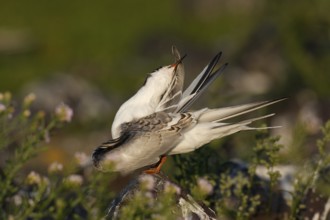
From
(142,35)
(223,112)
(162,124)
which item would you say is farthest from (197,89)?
(142,35)

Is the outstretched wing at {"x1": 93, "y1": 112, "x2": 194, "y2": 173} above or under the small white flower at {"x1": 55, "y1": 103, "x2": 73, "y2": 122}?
under

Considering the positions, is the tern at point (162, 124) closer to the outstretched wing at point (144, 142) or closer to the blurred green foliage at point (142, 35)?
the outstretched wing at point (144, 142)

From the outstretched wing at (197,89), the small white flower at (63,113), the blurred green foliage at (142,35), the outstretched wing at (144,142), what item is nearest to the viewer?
the outstretched wing at (144,142)

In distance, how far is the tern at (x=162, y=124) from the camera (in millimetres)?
5008

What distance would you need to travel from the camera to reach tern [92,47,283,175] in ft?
16.4

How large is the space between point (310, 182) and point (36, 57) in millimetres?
21030

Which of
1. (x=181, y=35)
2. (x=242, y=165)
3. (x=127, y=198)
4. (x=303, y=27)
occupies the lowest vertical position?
(x=181, y=35)

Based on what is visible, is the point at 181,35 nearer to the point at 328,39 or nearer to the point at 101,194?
the point at 328,39

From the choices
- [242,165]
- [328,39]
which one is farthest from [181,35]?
[242,165]

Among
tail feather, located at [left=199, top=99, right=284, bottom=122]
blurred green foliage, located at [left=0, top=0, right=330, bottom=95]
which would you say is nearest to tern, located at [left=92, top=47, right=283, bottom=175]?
tail feather, located at [left=199, top=99, right=284, bottom=122]

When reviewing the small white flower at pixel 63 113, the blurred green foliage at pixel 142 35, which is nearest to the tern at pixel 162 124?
the small white flower at pixel 63 113

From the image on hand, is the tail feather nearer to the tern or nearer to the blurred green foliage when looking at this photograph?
the tern

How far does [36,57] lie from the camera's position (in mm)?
26500

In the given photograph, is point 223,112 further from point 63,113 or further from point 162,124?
point 63,113
